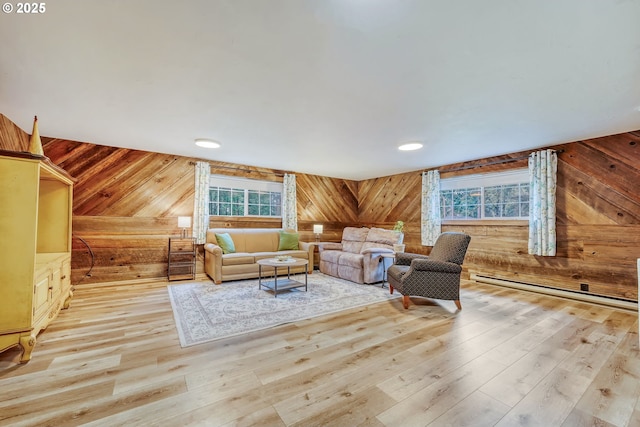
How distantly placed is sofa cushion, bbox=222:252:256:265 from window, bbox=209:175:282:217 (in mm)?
1336

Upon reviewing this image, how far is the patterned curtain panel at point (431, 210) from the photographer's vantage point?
18.2 ft

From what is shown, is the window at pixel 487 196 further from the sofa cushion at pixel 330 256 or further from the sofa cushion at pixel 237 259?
the sofa cushion at pixel 237 259

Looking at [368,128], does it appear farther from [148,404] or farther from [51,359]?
[51,359]

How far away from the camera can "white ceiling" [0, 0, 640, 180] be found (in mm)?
1577

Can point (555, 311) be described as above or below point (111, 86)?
below

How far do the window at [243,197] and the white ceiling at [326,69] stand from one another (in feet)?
6.24

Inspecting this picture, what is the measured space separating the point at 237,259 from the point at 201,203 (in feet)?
4.63

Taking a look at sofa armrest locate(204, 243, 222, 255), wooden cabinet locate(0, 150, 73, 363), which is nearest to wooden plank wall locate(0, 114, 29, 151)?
wooden cabinet locate(0, 150, 73, 363)

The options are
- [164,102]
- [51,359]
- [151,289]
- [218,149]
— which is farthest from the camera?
[218,149]

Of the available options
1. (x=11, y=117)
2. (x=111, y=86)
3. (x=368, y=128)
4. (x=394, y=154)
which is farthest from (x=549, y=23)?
(x=11, y=117)

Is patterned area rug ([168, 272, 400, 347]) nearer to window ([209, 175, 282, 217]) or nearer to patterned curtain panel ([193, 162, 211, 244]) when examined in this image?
patterned curtain panel ([193, 162, 211, 244])

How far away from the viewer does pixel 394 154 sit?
15.6 feet

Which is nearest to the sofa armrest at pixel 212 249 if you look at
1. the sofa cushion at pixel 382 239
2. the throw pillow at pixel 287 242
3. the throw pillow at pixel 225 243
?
the throw pillow at pixel 225 243

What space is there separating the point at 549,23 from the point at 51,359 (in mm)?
4192
